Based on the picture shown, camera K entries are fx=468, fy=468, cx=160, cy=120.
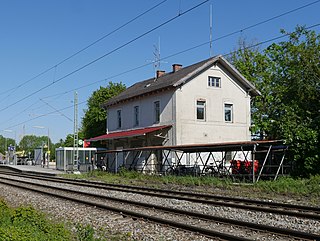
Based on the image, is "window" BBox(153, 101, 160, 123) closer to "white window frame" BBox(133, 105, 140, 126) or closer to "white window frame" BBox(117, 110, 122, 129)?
"white window frame" BBox(133, 105, 140, 126)

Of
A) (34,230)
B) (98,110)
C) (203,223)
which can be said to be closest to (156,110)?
(98,110)

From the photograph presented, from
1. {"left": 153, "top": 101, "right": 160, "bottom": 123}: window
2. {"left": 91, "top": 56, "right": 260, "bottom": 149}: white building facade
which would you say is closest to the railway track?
{"left": 91, "top": 56, "right": 260, "bottom": 149}: white building facade

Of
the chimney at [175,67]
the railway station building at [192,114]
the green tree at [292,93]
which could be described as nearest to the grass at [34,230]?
the green tree at [292,93]

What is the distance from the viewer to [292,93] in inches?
1419

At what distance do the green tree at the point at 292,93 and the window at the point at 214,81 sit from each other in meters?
5.35

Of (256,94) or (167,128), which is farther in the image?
(256,94)

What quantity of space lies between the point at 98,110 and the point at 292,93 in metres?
32.5

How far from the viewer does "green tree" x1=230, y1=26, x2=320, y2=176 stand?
25.0 meters

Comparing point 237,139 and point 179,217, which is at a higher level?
point 237,139

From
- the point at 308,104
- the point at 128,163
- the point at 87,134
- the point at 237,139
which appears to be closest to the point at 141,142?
the point at 128,163

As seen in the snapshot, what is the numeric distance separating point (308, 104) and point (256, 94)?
8.54 m

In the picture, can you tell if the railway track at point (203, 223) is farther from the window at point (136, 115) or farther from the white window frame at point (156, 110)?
A: the window at point (136, 115)

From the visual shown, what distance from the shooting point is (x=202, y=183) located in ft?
82.5

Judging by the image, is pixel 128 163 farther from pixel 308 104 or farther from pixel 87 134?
pixel 87 134
